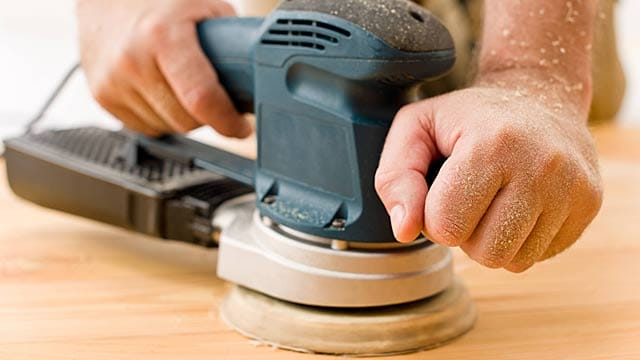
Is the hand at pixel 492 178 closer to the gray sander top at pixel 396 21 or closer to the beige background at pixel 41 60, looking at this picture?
the gray sander top at pixel 396 21

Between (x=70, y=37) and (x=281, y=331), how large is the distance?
168cm

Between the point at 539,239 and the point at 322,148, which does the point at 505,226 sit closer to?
the point at 539,239

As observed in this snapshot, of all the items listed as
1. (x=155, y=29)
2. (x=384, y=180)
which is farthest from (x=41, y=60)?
(x=384, y=180)

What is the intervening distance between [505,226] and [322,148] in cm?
19

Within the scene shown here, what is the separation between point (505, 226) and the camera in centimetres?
71

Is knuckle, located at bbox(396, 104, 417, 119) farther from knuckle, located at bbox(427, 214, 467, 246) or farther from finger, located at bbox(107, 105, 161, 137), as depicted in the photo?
finger, located at bbox(107, 105, 161, 137)

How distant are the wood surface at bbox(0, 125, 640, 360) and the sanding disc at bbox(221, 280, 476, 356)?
0.01 m

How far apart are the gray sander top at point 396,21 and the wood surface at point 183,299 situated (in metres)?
0.26

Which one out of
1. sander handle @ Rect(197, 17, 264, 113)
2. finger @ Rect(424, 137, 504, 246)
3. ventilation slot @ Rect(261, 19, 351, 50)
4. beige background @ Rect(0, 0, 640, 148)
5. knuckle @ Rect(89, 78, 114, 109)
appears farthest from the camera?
beige background @ Rect(0, 0, 640, 148)

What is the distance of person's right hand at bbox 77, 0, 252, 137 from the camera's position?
38.5 inches

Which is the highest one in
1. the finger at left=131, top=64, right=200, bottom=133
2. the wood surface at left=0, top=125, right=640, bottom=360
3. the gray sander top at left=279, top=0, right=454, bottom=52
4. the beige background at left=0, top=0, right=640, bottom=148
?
the gray sander top at left=279, top=0, right=454, bottom=52

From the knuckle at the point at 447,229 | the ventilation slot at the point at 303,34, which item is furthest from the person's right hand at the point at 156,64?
the knuckle at the point at 447,229

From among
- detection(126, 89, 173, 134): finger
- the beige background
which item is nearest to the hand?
detection(126, 89, 173, 134): finger

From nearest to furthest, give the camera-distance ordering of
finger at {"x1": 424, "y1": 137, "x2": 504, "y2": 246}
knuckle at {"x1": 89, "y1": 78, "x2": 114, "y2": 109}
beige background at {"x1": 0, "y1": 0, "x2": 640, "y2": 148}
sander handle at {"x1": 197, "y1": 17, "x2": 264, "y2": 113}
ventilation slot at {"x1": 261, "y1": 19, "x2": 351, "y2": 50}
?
finger at {"x1": 424, "y1": 137, "x2": 504, "y2": 246} < ventilation slot at {"x1": 261, "y1": 19, "x2": 351, "y2": 50} < sander handle at {"x1": 197, "y1": 17, "x2": 264, "y2": 113} < knuckle at {"x1": 89, "y1": 78, "x2": 114, "y2": 109} < beige background at {"x1": 0, "y1": 0, "x2": 640, "y2": 148}
